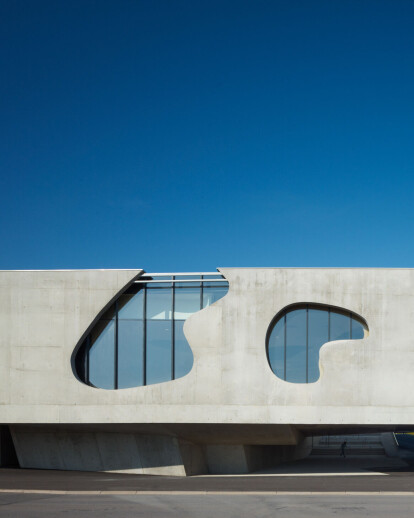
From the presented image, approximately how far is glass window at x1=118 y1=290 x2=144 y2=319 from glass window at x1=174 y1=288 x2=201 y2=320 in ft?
4.65

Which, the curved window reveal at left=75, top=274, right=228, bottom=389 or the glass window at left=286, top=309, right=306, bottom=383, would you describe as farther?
the curved window reveal at left=75, top=274, right=228, bottom=389

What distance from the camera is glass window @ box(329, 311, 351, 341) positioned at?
915 inches

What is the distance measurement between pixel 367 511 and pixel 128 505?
627cm

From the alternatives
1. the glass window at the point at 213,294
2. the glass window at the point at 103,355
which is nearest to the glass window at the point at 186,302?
the glass window at the point at 213,294

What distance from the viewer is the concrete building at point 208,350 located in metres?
22.6

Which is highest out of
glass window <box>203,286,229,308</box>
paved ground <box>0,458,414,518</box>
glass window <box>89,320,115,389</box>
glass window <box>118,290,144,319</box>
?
glass window <box>203,286,229,308</box>

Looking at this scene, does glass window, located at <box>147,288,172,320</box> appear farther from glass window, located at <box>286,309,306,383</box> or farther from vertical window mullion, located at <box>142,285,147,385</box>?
glass window, located at <box>286,309,306,383</box>

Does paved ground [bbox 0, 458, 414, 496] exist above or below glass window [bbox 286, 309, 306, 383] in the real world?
below

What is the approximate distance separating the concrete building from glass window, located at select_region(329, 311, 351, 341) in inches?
1.5

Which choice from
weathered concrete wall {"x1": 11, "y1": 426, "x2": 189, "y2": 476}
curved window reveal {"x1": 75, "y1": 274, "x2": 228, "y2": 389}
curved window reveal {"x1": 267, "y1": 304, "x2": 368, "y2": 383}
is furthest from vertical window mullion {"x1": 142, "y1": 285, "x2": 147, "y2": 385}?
curved window reveal {"x1": 267, "y1": 304, "x2": 368, "y2": 383}

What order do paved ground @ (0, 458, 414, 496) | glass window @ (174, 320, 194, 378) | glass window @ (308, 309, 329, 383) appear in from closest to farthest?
paved ground @ (0, 458, 414, 496) < glass window @ (308, 309, 329, 383) < glass window @ (174, 320, 194, 378)

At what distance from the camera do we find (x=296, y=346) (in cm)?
2336

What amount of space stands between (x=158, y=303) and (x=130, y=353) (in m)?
2.28

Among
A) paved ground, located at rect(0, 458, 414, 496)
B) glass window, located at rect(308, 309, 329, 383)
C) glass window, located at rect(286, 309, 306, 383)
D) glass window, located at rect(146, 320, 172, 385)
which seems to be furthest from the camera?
glass window, located at rect(146, 320, 172, 385)
